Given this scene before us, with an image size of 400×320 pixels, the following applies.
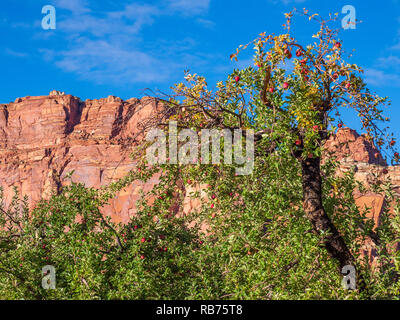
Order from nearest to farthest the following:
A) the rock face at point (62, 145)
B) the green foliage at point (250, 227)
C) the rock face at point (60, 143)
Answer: the green foliage at point (250, 227) < the rock face at point (62, 145) < the rock face at point (60, 143)

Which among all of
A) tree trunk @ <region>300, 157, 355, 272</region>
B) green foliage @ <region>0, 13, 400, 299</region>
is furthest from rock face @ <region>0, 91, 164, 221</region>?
tree trunk @ <region>300, 157, 355, 272</region>

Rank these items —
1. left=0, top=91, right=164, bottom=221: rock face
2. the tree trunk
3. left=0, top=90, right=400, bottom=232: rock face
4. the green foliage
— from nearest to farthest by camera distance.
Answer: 1. the green foliage
2. the tree trunk
3. left=0, top=90, right=400, bottom=232: rock face
4. left=0, top=91, right=164, bottom=221: rock face

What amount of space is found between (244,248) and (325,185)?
3.15 metres

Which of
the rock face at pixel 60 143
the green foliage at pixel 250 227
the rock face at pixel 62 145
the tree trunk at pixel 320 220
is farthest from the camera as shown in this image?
the rock face at pixel 60 143

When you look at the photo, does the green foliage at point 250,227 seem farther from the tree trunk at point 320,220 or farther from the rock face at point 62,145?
the rock face at point 62,145

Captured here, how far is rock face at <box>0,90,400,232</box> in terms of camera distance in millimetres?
85000

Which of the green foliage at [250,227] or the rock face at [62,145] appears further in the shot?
the rock face at [62,145]

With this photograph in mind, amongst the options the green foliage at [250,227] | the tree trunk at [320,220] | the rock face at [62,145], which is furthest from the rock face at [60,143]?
the tree trunk at [320,220]

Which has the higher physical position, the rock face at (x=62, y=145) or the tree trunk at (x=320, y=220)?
the rock face at (x=62, y=145)

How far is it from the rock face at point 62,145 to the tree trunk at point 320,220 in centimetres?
7279

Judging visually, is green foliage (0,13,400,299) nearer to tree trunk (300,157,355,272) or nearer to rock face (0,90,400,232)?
tree trunk (300,157,355,272)

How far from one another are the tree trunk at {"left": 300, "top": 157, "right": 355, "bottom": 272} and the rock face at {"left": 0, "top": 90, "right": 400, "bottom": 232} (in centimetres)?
7279

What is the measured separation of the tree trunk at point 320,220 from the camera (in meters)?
8.14
